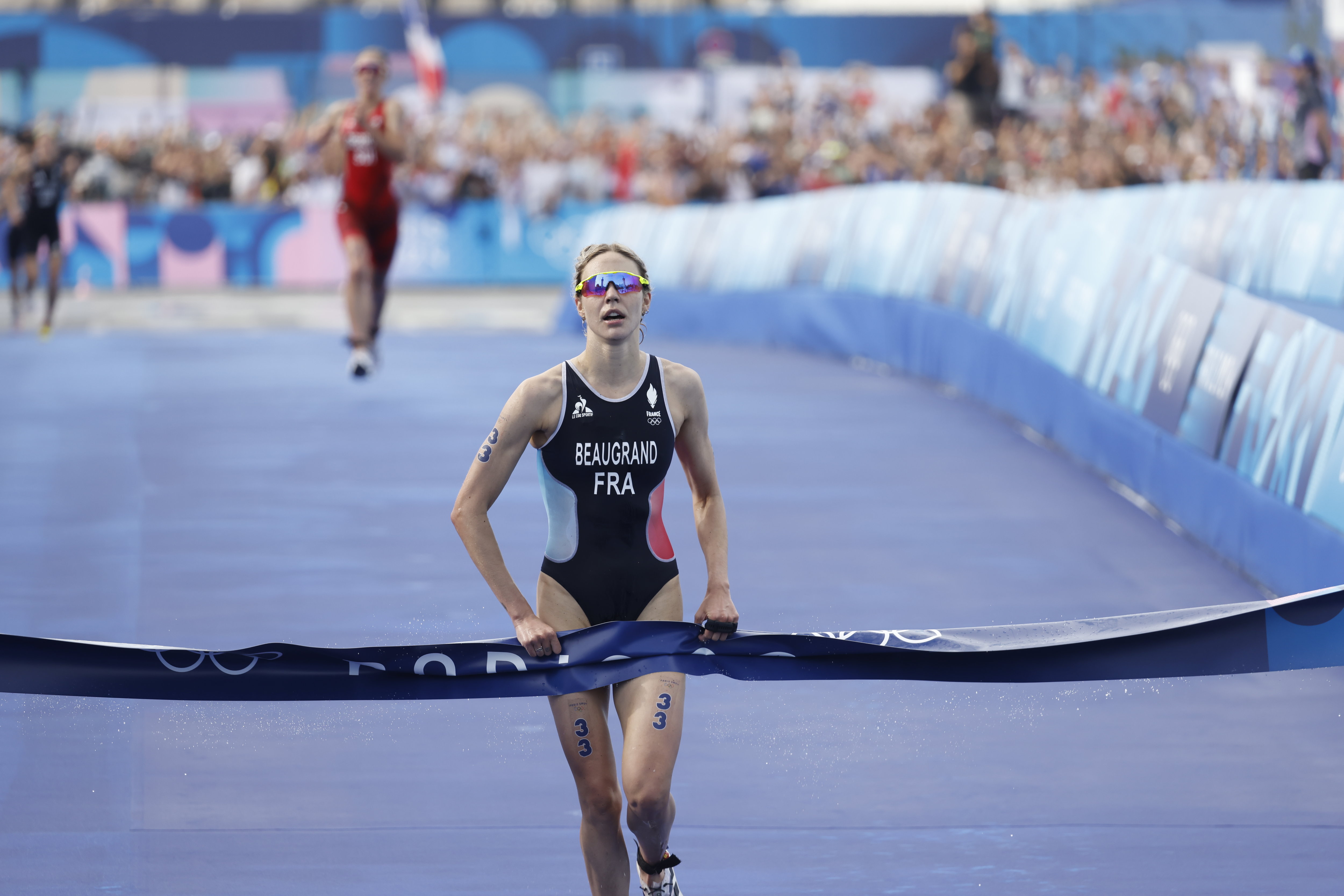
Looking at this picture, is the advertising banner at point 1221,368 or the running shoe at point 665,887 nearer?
the running shoe at point 665,887

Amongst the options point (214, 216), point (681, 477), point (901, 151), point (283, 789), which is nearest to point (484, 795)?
point (283, 789)

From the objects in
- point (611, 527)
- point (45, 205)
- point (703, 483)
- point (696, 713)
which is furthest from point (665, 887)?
point (45, 205)

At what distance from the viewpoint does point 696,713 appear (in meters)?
6.90

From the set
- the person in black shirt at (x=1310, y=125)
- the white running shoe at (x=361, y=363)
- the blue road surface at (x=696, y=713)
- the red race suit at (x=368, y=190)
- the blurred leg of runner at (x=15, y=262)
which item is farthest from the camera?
the blurred leg of runner at (x=15, y=262)

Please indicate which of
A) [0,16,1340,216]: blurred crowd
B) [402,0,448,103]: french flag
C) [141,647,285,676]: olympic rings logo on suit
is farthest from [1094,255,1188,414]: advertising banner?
[402,0,448,103]: french flag

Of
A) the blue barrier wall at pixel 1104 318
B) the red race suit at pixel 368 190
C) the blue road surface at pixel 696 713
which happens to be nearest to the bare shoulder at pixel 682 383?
the blue road surface at pixel 696 713

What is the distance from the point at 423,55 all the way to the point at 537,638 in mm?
32538

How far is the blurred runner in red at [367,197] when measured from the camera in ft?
45.0

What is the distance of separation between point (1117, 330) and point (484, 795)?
22.3 feet

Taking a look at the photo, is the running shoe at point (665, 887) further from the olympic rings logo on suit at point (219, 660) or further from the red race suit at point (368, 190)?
the red race suit at point (368, 190)

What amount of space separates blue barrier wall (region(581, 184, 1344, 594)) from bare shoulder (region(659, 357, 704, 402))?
A: 3.63 meters

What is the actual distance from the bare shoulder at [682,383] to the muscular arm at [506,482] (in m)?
0.30

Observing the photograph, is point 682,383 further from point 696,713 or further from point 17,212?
point 17,212

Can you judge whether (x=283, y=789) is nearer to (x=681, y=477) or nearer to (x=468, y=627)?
(x=468, y=627)
